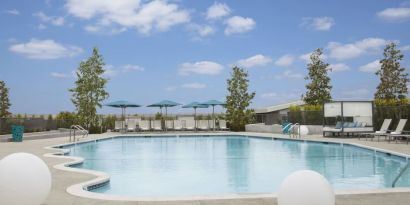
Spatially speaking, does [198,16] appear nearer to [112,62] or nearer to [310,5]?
[310,5]

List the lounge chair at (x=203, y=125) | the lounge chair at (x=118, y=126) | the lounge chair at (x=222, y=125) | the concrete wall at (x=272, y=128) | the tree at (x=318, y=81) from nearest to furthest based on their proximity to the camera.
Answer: the concrete wall at (x=272, y=128)
the lounge chair at (x=118, y=126)
the lounge chair at (x=222, y=125)
the lounge chair at (x=203, y=125)
the tree at (x=318, y=81)

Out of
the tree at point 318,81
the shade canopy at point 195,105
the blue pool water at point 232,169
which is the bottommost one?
the blue pool water at point 232,169

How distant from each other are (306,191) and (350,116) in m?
20.3

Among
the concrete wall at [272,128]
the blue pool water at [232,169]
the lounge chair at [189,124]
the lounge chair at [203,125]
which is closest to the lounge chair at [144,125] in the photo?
the lounge chair at [189,124]

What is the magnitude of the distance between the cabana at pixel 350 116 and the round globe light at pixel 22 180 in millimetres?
19837

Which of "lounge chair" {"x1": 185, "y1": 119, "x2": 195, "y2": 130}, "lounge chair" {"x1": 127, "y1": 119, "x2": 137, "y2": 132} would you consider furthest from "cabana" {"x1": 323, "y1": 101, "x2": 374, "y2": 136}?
"lounge chair" {"x1": 127, "y1": 119, "x2": 137, "y2": 132}

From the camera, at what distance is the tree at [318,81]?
3778cm

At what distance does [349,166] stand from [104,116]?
A: 2503 cm

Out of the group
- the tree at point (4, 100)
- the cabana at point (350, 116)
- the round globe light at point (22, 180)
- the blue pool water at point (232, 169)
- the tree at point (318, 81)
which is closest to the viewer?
the round globe light at point (22, 180)

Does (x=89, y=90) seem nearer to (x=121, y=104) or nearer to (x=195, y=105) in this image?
(x=121, y=104)

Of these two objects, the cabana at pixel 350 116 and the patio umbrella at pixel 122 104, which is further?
the patio umbrella at pixel 122 104

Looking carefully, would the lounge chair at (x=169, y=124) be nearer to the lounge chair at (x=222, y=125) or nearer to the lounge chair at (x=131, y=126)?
the lounge chair at (x=131, y=126)

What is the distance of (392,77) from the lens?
3575cm

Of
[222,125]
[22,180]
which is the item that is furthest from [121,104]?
[22,180]
